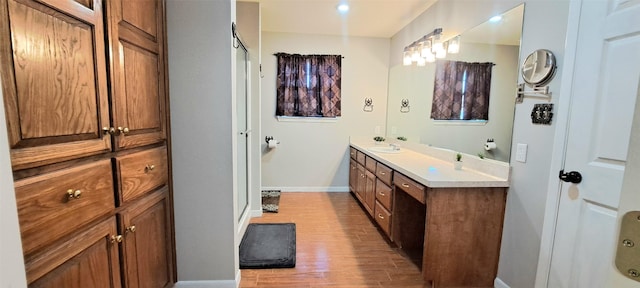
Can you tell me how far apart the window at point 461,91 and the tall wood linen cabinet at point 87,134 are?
247 centimetres

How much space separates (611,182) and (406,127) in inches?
97.2

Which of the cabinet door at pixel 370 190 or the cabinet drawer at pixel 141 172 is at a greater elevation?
the cabinet drawer at pixel 141 172

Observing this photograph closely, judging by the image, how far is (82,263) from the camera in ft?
3.45

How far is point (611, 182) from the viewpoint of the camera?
1.29m

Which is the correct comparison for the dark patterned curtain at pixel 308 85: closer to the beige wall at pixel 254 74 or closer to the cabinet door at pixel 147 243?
the beige wall at pixel 254 74

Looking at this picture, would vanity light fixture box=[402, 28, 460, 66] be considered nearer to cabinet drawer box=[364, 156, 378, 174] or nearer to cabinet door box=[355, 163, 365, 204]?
cabinet drawer box=[364, 156, 378, 174]

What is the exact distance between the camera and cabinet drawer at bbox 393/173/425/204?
201 cm

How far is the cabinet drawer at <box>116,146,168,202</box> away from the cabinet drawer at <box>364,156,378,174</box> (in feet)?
7.03

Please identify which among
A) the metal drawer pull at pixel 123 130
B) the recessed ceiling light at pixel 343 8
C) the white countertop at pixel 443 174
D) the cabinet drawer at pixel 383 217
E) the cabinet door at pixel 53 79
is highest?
the recessed ceiling light at pixel 343 8

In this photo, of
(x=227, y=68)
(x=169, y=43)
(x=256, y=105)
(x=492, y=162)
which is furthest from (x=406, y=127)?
(x=169, y=43)

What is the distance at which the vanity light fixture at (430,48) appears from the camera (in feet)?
8.66

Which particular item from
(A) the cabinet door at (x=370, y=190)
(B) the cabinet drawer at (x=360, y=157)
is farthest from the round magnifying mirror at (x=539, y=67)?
(B) the cabinet drawer at (x=360, y=157)

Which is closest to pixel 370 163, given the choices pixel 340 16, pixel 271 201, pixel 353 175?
pixel 353 175

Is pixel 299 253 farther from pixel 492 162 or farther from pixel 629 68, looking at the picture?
pixel 629 68
